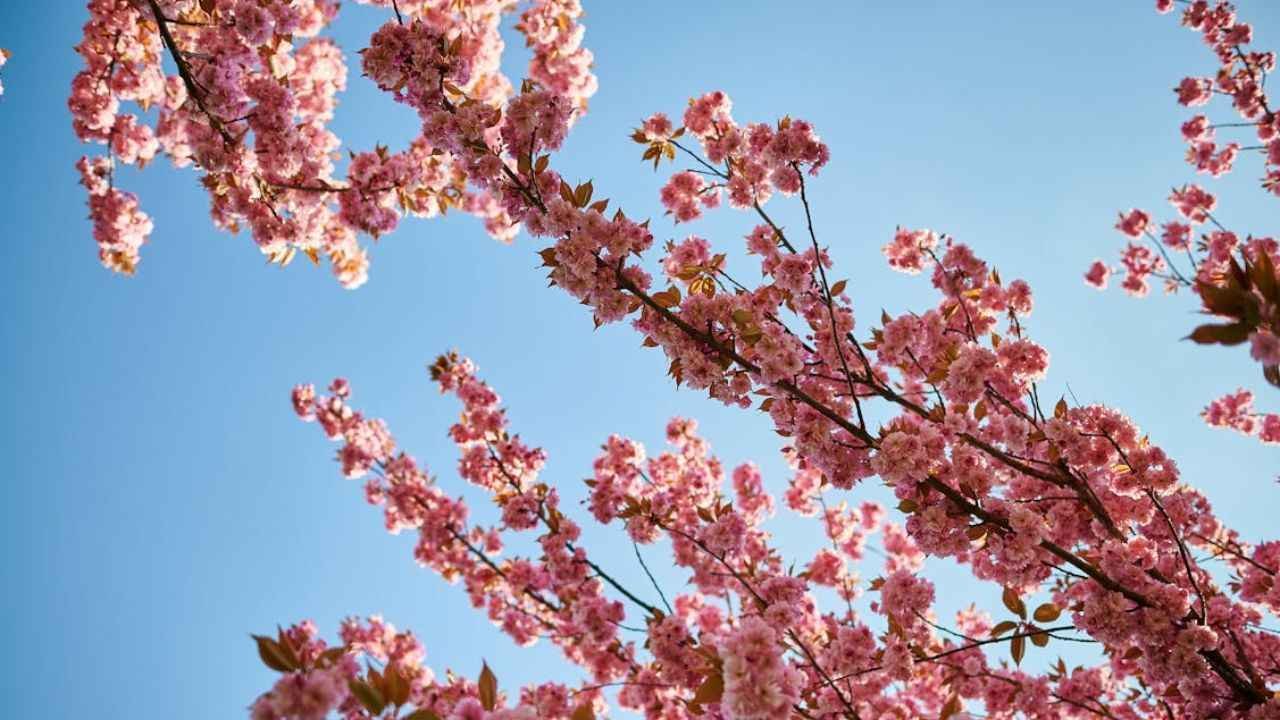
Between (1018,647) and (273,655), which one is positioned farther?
(1018,647)

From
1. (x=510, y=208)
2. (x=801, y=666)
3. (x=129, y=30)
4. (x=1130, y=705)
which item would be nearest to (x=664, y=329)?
(x=510, y=208)

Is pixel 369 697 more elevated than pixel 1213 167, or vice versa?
pixel 1213 167

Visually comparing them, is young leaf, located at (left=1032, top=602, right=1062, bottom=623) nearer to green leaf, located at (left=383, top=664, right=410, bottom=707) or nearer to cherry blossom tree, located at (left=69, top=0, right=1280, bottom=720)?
cherry blossom tree, located at (left=69, top=0, right=1280, bottom=720)

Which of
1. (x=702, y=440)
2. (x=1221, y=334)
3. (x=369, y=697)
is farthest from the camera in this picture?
(x=702, y=440)

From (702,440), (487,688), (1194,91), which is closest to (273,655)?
(487,688)

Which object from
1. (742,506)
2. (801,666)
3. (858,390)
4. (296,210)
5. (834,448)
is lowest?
(801,666)

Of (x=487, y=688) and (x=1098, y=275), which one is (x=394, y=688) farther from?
(x=1098, y=275)

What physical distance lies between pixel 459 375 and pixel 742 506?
13.1 feet

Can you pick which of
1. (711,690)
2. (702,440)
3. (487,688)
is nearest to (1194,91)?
(702,440)

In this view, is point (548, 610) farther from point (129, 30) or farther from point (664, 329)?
point (129, 30)

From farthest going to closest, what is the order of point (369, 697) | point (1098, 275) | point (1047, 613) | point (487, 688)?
1. point (1098, 275)
2. point (1047, 613)
3. point (487, 688)
4. point (369, 697)

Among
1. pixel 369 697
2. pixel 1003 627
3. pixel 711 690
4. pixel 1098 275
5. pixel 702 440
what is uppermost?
pixel 1098 275

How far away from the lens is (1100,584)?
10.0 feet

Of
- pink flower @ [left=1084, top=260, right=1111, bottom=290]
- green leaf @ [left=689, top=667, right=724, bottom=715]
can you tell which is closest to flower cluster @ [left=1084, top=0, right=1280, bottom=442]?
pink flower @ [left=1084, top=260, right=1111, bottom=290]
